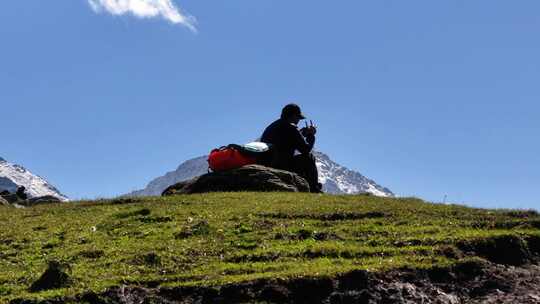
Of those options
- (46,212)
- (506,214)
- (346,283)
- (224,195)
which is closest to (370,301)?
(346,283)

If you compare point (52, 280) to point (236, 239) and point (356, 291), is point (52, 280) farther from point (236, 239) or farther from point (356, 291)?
point (356, 291)

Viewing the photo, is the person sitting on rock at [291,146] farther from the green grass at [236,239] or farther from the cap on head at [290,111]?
the green grass at [236,239]

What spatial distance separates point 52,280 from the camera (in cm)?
1748

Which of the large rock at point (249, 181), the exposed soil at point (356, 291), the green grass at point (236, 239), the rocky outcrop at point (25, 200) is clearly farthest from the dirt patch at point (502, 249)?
the rocky outcrop at point (25, 200)

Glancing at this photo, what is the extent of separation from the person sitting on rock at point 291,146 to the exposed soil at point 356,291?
19.1m

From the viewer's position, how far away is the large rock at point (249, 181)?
33.8 metres

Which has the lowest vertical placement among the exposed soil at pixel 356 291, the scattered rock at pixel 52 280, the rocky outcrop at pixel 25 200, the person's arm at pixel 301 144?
the exposed soil at pixel 356 291

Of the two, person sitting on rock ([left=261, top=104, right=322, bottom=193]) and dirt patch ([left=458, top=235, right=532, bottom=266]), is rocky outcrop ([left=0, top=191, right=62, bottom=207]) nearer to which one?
person sitting on rock ([left=261, top=104, right=322, bottom=193])

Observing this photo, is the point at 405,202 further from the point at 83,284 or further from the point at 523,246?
the point at 83,284

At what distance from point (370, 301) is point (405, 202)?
1334cm

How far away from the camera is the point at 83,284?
17.3 metres

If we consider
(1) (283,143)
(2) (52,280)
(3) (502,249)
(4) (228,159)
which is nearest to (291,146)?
(1) (283,143)

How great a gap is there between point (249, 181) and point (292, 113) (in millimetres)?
3850

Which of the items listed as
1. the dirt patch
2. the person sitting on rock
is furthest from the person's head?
the dirt patch
